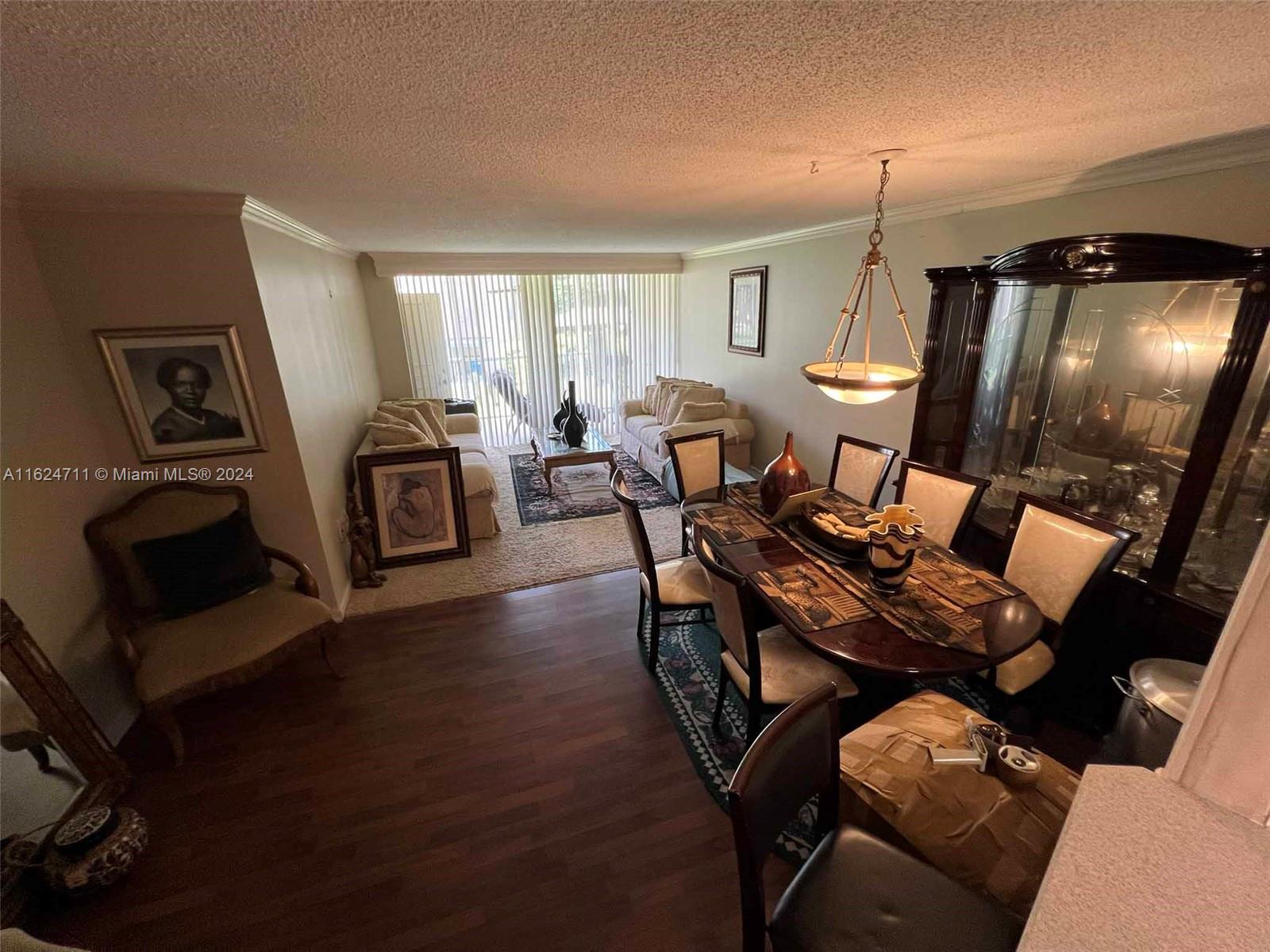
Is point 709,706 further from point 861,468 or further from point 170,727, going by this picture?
point 170,727

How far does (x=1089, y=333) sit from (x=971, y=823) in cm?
209

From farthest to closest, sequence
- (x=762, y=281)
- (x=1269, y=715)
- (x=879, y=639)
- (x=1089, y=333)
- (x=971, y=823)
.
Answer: (x=762, y=281) → (x=1089, y=333) → (x=879, y=639) → (x=971, y=823) → (x=1269, y=715)

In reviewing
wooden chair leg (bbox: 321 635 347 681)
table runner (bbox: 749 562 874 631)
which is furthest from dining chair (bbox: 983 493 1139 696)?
wooden chair leg (bbox: 321 635 347 681)

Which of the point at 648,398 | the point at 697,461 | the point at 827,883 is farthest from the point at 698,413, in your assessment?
the point at 827,883

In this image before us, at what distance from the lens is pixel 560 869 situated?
170cm

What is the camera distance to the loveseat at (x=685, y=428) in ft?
16.5

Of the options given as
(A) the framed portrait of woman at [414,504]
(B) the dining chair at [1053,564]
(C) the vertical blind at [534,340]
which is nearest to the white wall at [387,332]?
(C) the vertical blind at [534,340]

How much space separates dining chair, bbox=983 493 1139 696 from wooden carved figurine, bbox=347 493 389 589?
351 cm

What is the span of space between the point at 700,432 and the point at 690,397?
54 centimetres

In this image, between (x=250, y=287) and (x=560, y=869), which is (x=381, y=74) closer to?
(x=250, y=287)

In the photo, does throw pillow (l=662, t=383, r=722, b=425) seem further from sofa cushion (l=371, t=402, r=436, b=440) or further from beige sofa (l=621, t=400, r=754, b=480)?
sofa cushion (l=371, t=402, r=436, b=440)

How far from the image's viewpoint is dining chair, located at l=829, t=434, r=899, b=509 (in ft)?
9.57

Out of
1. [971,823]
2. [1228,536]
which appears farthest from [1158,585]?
[971,823]

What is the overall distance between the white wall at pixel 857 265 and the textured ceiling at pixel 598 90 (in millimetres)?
317
